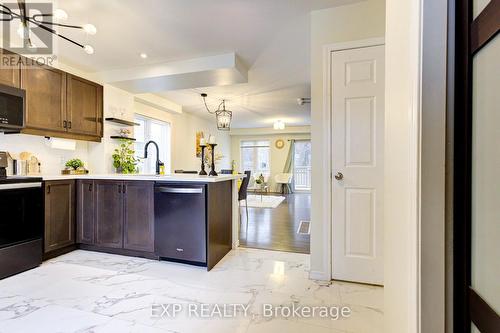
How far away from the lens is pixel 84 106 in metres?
3.25

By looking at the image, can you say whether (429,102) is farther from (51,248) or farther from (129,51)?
(51,248)

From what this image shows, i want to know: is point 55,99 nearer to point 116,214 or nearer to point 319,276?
point 116,214

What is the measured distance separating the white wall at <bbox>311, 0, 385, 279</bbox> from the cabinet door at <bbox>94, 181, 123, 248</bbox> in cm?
218

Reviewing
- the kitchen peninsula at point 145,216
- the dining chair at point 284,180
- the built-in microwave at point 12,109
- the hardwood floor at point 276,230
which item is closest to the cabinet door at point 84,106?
the built-in microwave at point 12,109

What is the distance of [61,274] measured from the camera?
2.30 metres

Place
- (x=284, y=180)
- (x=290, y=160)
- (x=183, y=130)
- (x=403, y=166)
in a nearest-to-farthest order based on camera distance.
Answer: (x=403, y=166), (x=183, y=130), (x=284, y=180), (x=290, y=160)

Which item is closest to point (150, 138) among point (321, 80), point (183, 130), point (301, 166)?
point (183, 130)

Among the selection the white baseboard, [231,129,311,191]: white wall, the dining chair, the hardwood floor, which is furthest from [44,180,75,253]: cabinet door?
[231,129,311,191]: white wall

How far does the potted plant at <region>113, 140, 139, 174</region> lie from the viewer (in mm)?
3695

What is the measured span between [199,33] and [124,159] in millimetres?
2304

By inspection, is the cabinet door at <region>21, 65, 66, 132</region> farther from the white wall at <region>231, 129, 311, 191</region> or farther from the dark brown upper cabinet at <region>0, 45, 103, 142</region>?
the white wall at <region>231, 129, 311, 191</region>

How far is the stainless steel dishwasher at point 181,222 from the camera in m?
2.38

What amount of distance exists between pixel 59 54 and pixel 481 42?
13.0ft

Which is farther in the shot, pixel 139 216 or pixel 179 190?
pixel 139 216
